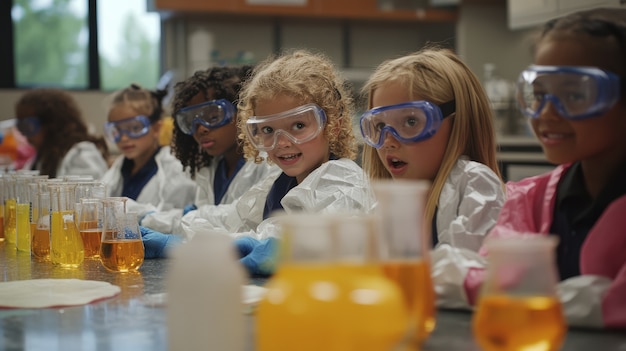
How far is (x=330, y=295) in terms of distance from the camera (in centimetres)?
87

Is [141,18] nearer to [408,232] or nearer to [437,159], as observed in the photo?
[437,159]

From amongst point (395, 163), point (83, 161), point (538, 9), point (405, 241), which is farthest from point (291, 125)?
point (538, 9)

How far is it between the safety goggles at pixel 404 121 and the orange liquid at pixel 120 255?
0.62m

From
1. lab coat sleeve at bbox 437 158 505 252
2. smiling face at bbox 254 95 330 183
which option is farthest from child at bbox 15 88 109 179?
lab coat sleeve at bbox 437 158 505 252

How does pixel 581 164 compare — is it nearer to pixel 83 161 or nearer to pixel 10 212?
pixel 10 212

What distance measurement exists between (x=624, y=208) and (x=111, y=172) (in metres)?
3.03

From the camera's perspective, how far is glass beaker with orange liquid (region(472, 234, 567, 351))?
0.93 meters

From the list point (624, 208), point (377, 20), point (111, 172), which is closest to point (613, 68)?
point (624, 208)

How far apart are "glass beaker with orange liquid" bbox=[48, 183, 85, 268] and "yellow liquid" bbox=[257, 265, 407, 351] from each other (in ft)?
3.92

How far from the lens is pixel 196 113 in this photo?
3.09 meters

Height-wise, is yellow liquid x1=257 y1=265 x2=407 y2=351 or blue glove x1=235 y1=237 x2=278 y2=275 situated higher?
yellow liquid x1=257 y1=265 x2=407 y2=351

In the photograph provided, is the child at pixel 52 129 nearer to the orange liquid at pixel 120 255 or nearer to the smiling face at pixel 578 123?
Answer: the orange liquid at pixel 120 255

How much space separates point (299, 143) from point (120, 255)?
2.33 ft

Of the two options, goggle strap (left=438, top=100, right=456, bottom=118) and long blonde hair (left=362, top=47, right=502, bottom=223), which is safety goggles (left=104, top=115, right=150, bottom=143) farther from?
goggle strap (left=438, top=100, right=456, bottom=118)
